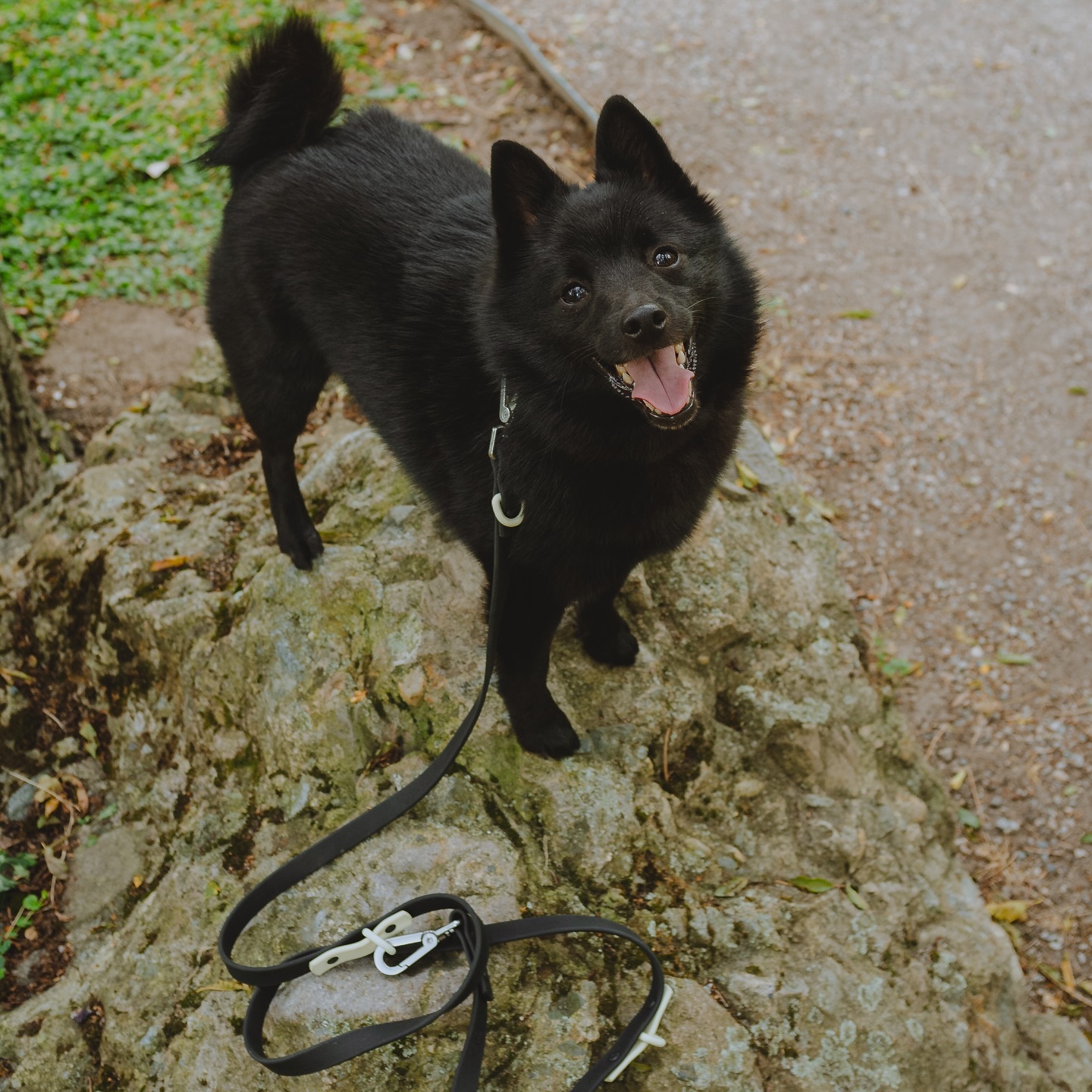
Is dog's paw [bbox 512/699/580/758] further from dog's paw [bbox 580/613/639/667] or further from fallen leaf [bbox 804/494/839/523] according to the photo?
fallen leaf [bbox 804/494/839/523]

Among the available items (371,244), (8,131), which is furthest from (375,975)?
(8,131)

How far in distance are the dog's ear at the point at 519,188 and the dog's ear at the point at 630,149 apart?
0.43 ft

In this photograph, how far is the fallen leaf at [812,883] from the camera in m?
2.61

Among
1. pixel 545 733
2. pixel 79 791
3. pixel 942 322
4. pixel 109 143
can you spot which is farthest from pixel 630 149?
pixel 109 143

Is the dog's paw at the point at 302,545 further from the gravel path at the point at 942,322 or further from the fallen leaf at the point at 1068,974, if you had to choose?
the fallen leaf at the point at 1068,974

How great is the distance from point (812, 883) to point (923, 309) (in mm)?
3526

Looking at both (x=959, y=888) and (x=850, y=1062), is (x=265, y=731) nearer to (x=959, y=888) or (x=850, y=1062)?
(x=850, y=1062)

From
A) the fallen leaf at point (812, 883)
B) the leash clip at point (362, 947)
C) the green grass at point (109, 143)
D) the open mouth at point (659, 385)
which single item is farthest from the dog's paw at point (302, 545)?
the green grass at point (109, 143)

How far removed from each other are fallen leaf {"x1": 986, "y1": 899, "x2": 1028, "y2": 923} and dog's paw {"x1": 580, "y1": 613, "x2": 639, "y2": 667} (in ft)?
5.59

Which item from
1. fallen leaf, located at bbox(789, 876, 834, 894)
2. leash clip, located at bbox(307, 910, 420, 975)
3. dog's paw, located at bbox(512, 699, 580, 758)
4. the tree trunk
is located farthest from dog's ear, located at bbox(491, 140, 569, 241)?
the tree trunk

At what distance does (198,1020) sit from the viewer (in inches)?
85.2

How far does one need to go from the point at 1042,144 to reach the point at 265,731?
576 centimetres

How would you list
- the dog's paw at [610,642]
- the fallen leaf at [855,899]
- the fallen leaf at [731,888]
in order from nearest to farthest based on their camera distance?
1. the fallen leaf at [731,888]
2. the fallen leaf at [855,899]
3. the dog's paw at [610,642]

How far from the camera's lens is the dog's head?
6.66ft
